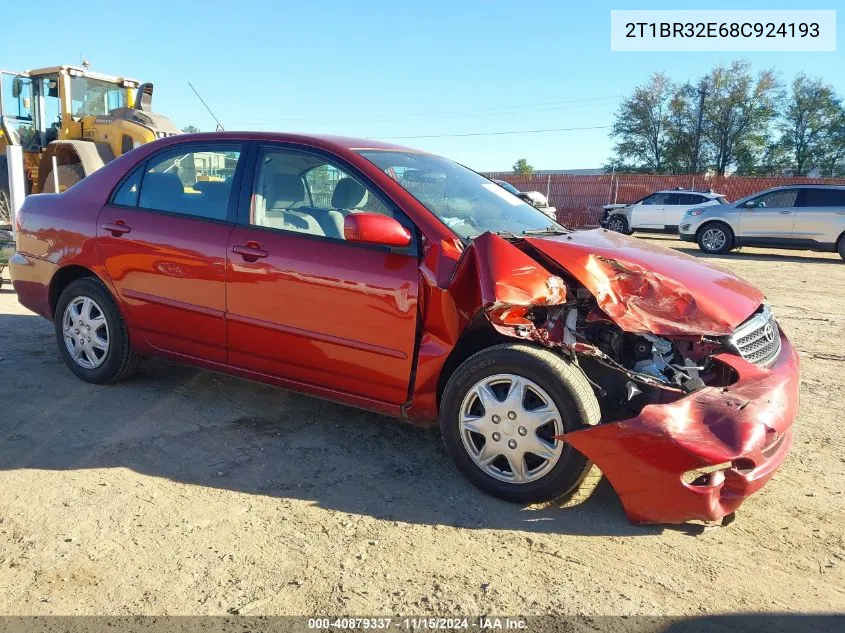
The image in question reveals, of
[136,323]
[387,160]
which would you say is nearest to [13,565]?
[136,323]

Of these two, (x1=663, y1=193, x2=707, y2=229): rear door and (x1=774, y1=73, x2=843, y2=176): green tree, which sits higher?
(x1=774, y1=73, x2=843, y2=176): green tree

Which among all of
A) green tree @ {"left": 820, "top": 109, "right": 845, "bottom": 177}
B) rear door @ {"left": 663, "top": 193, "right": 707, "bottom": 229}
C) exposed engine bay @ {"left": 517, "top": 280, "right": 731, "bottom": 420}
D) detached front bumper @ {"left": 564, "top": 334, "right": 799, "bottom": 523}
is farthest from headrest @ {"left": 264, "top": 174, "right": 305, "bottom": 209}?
green tree @ {"left": 820, "top": 109, "right": 845, "bottom": 177}

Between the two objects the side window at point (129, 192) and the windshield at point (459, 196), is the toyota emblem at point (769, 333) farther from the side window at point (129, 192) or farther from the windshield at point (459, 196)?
the side window at point (129, 192)

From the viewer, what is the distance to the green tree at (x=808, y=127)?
41812 millimetres

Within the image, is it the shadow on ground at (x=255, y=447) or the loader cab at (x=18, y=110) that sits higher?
the loader cab at (x=18, y=110)

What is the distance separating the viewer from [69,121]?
13.1m

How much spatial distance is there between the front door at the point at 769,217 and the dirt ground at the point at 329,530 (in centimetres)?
1202

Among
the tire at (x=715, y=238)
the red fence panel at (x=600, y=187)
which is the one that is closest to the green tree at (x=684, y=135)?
the red fence panel at (x=600, y=187)

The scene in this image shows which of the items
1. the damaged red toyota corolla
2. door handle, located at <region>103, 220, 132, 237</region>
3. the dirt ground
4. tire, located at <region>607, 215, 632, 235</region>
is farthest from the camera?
tire, located at <region>607, 215, 632, 235</region>

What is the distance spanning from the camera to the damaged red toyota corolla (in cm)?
282

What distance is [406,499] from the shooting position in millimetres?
3115

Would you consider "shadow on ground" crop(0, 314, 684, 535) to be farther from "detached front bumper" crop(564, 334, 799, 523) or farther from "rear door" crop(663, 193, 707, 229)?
"rear door" crop(663, 193, 707, 229)

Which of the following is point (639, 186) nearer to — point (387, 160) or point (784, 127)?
point (784, 127)

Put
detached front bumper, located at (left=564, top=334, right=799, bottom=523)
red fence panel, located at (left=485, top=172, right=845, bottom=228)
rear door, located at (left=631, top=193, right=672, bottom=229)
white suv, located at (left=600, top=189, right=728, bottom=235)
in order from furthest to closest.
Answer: red fence panel, located at (left=485, top=172, right=845, bottom=228)
rear door, located at (left=631, top=193, right=672, bottom=229)
white suv, located at (left=600, top=189, right=728, bottom=235)
detached front bumper, located at (left=564, top=334, right=799, bottom=523)
